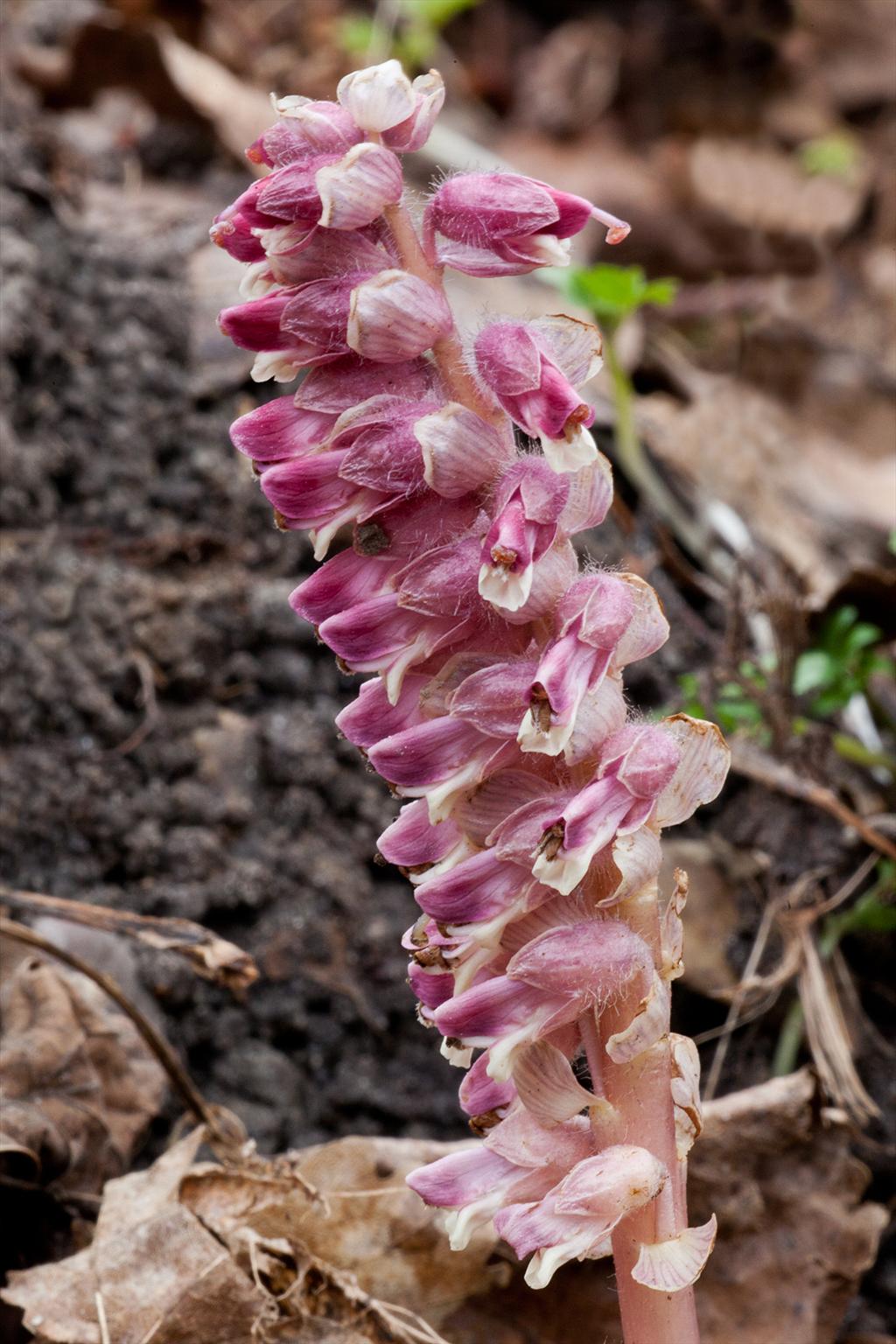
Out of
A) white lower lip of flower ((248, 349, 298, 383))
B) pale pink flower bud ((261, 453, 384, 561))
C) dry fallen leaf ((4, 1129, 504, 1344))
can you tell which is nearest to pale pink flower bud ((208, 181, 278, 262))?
white lower lip of flower ((248, 349, 298, 383))

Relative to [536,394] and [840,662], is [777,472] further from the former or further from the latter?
[536,394]

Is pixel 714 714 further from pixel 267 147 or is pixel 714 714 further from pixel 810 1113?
pixel 267 147

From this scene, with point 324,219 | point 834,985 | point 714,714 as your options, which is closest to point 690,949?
point 834,985

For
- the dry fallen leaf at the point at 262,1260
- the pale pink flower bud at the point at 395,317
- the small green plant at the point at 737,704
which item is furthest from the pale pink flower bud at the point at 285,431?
the small green plant at the point at 737,704

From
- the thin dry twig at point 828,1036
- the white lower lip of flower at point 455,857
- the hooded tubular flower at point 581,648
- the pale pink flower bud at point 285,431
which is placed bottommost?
the thin dry twig at point 828,1036

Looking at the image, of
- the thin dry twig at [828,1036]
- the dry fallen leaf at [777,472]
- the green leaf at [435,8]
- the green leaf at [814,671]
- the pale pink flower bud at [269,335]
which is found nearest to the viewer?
the pale pink flower bud at [269,335]

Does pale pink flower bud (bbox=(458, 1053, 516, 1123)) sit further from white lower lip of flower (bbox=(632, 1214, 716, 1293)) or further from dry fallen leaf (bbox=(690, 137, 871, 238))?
dry fallen leaf (bbox=(690, 137, 871, 238))

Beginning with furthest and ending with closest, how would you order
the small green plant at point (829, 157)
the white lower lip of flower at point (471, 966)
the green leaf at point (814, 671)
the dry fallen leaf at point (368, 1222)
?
the small green plant at point (829, 157) → the green leaf at point (814, 671) → the dry fallen leaf at point (368, 1222) → the white lower lip of flower at point (471, 966)

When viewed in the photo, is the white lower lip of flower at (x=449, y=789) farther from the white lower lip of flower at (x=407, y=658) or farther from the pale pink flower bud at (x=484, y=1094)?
the pale pink flower bud at (x=484, y=1094)
